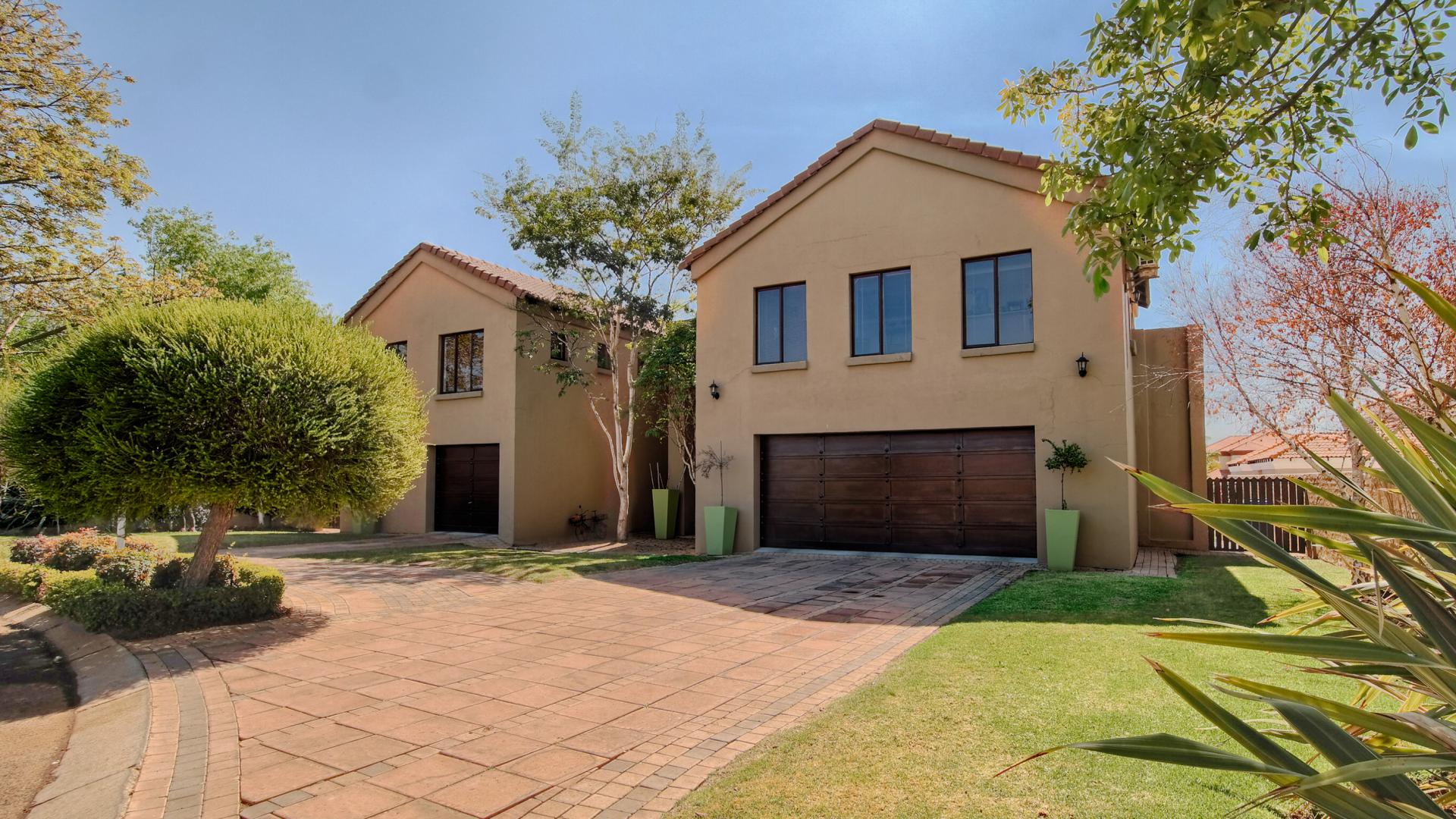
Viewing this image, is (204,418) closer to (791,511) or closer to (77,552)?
(77,552)

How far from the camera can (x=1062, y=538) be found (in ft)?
39.2

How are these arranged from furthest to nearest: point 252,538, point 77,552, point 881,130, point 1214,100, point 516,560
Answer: point 252,538 → point 881,130 → point 516,560 → point 77,552 → point 1214,100

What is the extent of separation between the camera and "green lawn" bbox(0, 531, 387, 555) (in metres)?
16.5

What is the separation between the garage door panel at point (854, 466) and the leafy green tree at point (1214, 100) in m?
8.50

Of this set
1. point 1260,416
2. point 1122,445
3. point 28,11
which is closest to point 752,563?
point 1122,445

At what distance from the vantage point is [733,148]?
17422 millimetres

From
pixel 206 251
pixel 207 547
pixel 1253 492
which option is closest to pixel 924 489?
pixel 1253 492

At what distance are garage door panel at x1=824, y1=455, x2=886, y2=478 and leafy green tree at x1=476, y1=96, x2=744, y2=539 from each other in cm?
548

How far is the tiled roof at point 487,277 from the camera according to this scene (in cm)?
1836

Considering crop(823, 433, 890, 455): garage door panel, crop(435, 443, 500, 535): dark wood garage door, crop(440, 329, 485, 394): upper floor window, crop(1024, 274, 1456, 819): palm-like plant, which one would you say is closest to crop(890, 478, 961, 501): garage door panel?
crop(823, 433, 890, 455): garage door panel

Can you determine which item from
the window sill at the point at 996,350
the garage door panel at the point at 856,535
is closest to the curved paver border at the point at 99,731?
the garage door panel at the point at 856,535

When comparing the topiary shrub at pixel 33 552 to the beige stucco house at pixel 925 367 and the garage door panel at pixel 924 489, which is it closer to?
the beige stucco house at pixel 925 367

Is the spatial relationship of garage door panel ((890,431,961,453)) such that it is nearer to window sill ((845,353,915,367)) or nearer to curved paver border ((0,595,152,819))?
window sill ((845,353,915,367))

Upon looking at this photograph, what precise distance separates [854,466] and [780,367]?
2.37 metres
